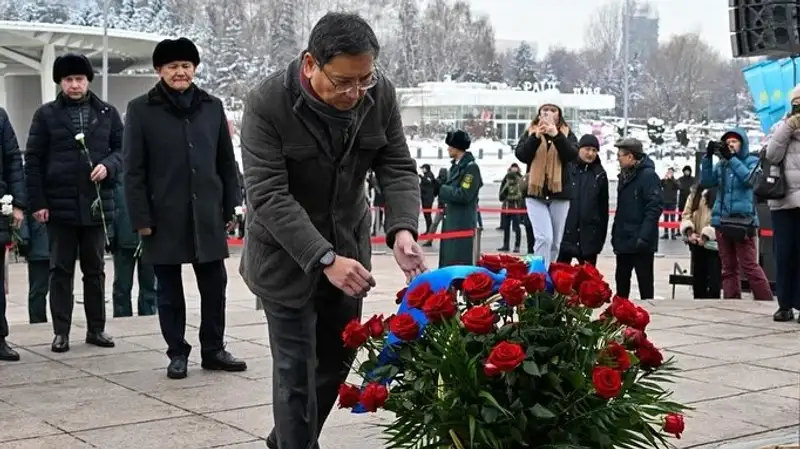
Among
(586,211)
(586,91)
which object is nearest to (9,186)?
(586,211)

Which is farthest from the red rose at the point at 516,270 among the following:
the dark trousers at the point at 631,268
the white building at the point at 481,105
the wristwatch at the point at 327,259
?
the white building at the point at 481,105

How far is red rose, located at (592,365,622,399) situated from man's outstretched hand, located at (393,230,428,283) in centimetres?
85

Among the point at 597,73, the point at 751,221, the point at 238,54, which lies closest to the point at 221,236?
the point at 751,221

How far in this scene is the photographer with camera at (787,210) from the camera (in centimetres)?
992

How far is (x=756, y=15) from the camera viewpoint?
25.7ft

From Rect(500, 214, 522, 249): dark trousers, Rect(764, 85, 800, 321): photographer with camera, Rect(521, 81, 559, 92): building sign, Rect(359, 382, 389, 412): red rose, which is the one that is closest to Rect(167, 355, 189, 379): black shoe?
Rect(359, 382, 389, 412): red rose

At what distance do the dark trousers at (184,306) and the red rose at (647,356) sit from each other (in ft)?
13.2

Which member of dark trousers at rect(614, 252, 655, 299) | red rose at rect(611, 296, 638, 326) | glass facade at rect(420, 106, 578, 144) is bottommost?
dark trousers at rect(614, 252, 655, 299)

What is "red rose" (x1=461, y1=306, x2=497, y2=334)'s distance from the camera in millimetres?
4125

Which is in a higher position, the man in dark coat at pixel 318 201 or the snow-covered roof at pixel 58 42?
the snow-covered roof at pixel 58 42

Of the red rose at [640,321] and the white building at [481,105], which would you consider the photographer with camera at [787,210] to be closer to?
the red rose at [640,321]

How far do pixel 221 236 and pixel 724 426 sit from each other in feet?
10.5

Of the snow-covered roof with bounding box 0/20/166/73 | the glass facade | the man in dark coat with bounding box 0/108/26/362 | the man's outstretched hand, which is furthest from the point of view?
the glass facade

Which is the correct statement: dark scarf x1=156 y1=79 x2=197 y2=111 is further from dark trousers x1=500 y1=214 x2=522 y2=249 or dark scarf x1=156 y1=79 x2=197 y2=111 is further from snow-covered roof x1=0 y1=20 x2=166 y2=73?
snow-covered roof x1=0 y1=20 x2=166 y2=73
